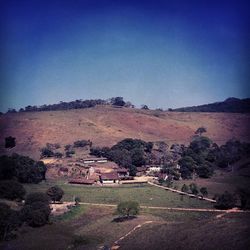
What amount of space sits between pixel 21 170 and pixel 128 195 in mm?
17955

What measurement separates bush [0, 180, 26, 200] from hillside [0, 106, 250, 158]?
36225 mm

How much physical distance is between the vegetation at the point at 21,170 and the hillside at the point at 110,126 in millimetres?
21014

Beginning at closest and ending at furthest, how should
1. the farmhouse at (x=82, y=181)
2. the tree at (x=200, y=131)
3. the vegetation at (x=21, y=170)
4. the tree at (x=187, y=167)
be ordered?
1. the vegetation at (x=21, y=170)
2. the farmhouse at (x=82, y=181)
3. the tree at (x=187, y=167)
4. the tree at (x=200, y=131)

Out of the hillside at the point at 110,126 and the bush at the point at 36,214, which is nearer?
the bush at the point at 36,214

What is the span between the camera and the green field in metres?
45.8

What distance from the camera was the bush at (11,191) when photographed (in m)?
45.9

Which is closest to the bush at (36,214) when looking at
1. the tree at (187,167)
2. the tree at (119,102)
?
the tree at (187,167)

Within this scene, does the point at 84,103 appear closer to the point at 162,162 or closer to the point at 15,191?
the point at 162,162

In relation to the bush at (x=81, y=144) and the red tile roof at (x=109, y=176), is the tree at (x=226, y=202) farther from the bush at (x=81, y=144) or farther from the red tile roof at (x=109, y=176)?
the bush at (x=81, y=144)

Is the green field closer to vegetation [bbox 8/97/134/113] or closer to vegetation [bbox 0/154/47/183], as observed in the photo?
vegetation [bbox 0/154/47/183]

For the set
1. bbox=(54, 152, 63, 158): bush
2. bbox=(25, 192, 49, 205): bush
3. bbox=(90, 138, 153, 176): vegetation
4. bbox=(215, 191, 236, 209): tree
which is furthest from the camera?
bbox=(54, 152, 63, 158): bush

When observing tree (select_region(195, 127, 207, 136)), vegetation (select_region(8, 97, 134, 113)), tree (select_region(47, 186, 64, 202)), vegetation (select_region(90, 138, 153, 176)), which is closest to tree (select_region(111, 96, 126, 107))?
vegetation (select_region(8, 97, 134, 113))

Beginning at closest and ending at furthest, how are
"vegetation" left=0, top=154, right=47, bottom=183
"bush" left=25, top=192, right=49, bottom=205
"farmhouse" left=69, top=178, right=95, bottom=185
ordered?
"bush" left=25, top=192, right=49, bottom=205, "vegetation" left=0, top=154, right=47, bottom=183, "farmhouse" left=69, top=178, right=95, bottom=185

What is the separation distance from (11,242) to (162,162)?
48000 millimetres
